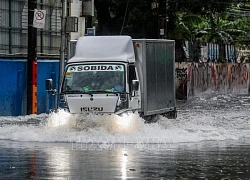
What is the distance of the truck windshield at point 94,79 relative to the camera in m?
20.8

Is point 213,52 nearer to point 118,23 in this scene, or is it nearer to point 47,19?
point 118,23

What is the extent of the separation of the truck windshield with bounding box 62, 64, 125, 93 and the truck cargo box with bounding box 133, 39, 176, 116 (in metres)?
1.38

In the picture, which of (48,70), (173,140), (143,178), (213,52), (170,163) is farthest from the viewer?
(213,52)

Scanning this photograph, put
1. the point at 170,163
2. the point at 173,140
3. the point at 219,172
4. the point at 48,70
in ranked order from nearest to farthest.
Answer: the point at 219,172 → the point at 170,163 → the point at 173,140 → the point at 48,70

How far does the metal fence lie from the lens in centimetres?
2928

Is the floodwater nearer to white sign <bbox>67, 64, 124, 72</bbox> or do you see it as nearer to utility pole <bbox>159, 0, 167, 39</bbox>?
white sign <bbox>67, 64, 124, 72</bbox>

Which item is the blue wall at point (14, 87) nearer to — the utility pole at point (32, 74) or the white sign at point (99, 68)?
the utility pole at point (32, 74)

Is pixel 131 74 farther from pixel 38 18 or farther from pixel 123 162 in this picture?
pixel 123 162

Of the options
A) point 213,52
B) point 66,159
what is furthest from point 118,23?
point 66,159

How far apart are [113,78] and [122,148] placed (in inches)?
145

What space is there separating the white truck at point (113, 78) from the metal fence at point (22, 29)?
7.56m

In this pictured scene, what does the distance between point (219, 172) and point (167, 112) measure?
37.7 feet

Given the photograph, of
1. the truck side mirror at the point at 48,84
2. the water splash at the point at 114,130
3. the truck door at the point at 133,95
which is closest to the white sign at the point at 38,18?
the water splash at the point at 114,130

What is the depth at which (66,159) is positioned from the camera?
50.4ft
